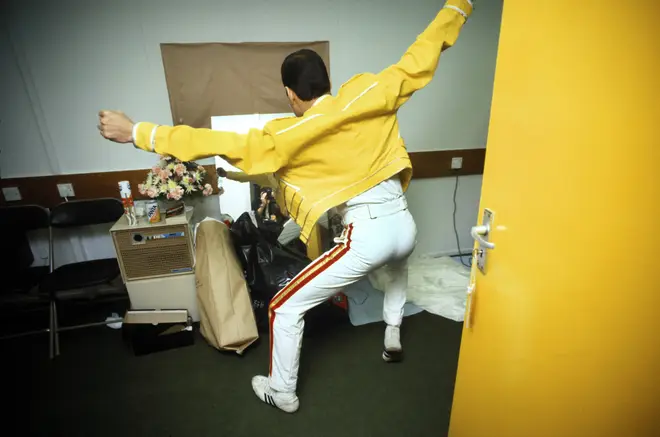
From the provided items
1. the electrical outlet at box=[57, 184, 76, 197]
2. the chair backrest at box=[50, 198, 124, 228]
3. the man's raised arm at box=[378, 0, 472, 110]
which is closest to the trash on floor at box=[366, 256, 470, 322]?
the man's raised arm at box=[378, 0, 472, 110]

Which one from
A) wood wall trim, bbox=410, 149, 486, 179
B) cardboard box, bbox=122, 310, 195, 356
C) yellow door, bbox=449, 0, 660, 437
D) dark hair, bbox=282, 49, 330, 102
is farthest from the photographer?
wood wall trim, bbox=410, 149, 486, 179

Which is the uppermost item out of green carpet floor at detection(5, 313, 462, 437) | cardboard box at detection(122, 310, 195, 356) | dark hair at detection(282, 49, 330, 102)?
dark hair at detection(282, 49, 330, 102)

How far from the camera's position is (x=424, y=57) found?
1.42 metres

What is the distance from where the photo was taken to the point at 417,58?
143 centimetres

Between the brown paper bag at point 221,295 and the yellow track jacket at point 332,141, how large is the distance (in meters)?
0.69

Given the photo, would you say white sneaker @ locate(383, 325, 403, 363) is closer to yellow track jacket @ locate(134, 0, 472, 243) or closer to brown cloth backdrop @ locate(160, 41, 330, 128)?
yellow track jacket @ locate(134, 0, 472, 243)

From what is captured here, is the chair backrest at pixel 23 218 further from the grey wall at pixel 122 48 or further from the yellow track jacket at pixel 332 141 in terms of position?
the yellow track jacket at pixel 332 141

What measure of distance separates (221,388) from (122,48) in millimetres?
2037

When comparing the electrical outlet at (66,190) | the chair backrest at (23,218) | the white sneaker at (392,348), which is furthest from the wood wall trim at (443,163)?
the chair backrest at (23,218)

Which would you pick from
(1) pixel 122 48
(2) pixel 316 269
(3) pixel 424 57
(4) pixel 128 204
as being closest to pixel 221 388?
(2) pixel 316 269

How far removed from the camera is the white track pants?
145 centimetres

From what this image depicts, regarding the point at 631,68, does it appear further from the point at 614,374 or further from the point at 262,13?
the point at 262,13

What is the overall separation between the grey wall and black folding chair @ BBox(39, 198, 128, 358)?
0.26 meters

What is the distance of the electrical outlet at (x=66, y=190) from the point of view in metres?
2.20
